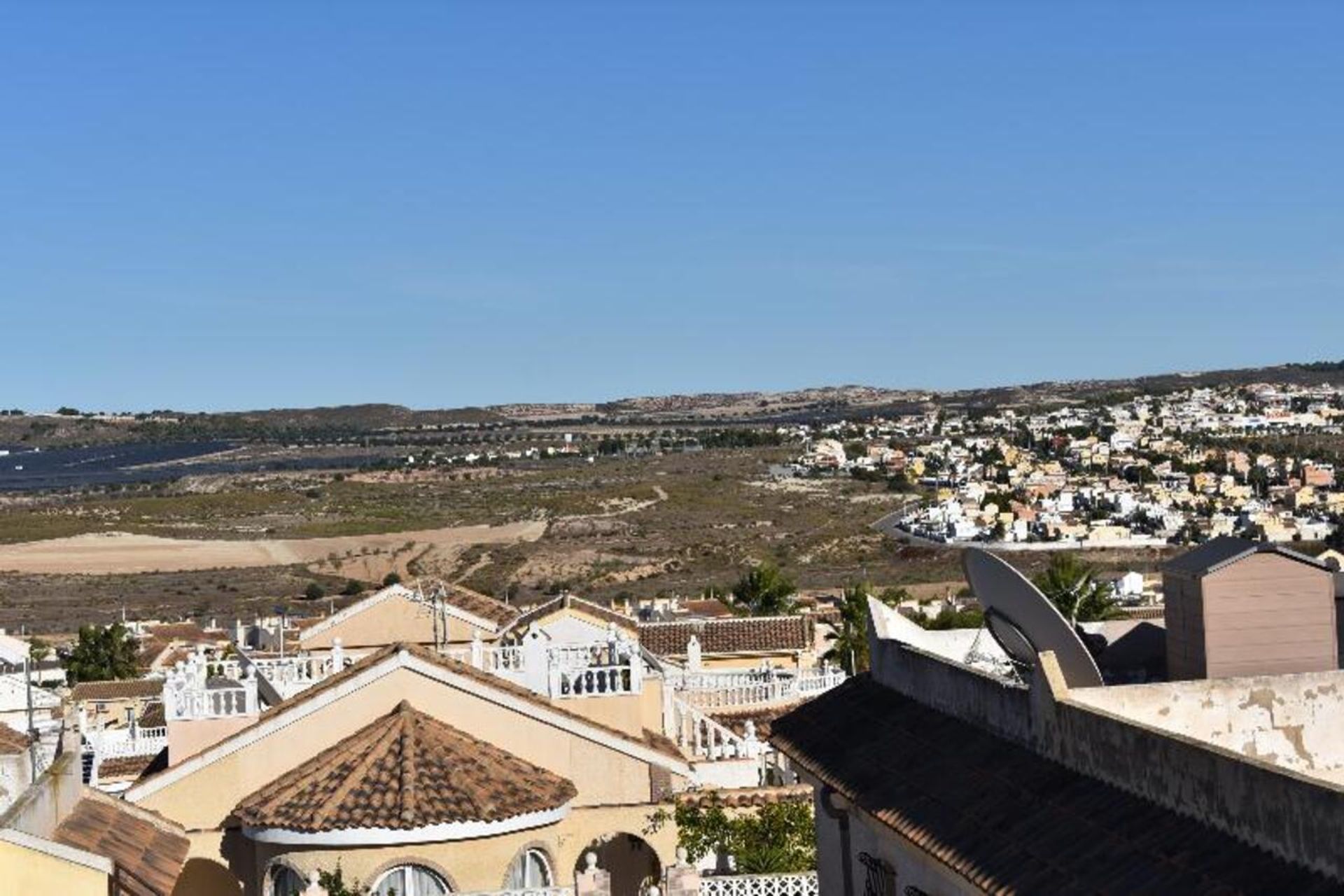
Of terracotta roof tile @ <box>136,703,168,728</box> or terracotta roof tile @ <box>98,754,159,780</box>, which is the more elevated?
terracotta roof tile @ <box>98,754,159,780</box>

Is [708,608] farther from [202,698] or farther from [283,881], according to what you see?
[283,881]

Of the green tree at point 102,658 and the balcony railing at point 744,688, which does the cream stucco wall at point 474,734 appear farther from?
the green tree at point 102,658

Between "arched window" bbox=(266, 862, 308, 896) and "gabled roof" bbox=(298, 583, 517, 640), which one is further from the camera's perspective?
"gabled roof" bbox=(298, 583, 517, 640)

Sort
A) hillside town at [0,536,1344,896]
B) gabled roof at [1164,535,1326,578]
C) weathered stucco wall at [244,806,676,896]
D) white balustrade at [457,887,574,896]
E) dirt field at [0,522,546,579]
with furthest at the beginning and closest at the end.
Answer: dirt field at [0,522,546,579]
weathered stucco wall at [244,806,676,896]
white balustrade at [457,887,574,896]
gabled roof at [1164,535,1326,578]
hillside town at [0,536,1344,896]

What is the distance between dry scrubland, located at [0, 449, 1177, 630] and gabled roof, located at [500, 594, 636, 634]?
44.2m

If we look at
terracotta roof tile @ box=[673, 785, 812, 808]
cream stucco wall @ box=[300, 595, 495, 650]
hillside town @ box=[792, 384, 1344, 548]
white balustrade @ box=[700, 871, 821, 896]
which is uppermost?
cream stucco wall @ box=[300, 595, 495, 650]

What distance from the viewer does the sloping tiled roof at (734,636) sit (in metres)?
40.3

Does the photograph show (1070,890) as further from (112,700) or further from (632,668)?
(112,700)

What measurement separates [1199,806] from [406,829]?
32.3ft

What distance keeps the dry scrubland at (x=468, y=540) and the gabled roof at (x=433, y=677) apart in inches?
2496

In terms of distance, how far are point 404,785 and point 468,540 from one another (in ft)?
356

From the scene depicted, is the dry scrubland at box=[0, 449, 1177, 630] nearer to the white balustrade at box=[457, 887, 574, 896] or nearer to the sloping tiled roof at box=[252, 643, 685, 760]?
the sloping tiled roof at box=[252, 643, 685, 760]

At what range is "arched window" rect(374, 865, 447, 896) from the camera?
680 inches

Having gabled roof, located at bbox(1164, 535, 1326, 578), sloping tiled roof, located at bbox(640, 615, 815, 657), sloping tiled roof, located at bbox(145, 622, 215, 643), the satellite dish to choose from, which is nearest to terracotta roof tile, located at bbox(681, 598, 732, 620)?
sloping tiled roof, located at bbox(640, 615, 815, 657)
